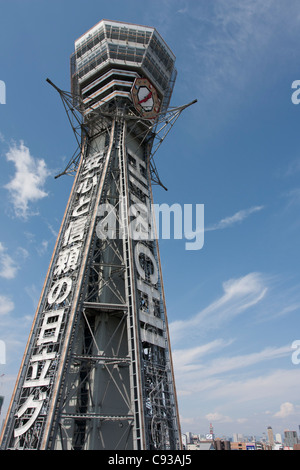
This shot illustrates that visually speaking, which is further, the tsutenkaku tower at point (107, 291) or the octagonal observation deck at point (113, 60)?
the octagonal observation deck at point (113, 60)

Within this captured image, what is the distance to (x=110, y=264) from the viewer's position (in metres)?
36.7

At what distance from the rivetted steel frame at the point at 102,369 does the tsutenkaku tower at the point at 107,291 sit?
0.11m

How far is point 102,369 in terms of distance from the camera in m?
32.4

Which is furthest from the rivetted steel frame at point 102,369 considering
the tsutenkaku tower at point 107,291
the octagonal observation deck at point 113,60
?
the octagonal observation deck at point 113,60

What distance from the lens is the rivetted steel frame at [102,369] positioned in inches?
1092

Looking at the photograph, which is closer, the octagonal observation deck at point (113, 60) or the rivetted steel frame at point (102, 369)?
the rivetted steel frame at point (102, 369)

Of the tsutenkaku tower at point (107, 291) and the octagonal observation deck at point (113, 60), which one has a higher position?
the octagonal observation deck at point (113, 60)

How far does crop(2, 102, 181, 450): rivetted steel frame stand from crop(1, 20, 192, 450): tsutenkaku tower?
0.36ft

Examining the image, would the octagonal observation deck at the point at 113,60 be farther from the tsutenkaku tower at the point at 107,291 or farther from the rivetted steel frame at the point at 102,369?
the rivetted steel frame at the point at 102,369

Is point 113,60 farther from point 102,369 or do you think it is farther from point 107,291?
point 102,369

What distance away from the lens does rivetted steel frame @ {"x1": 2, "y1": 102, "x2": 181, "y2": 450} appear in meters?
27.7

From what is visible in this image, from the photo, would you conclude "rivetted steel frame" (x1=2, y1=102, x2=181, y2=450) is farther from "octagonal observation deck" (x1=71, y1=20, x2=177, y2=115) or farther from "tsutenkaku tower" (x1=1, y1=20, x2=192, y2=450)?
"octagonal observation deck" (x1=71, y1=20, x2=177, y2=115)

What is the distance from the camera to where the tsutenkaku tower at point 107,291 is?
28.8 meters

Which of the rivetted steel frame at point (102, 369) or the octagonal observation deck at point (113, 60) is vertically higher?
the octagonal observation deck at point (113, 60)
